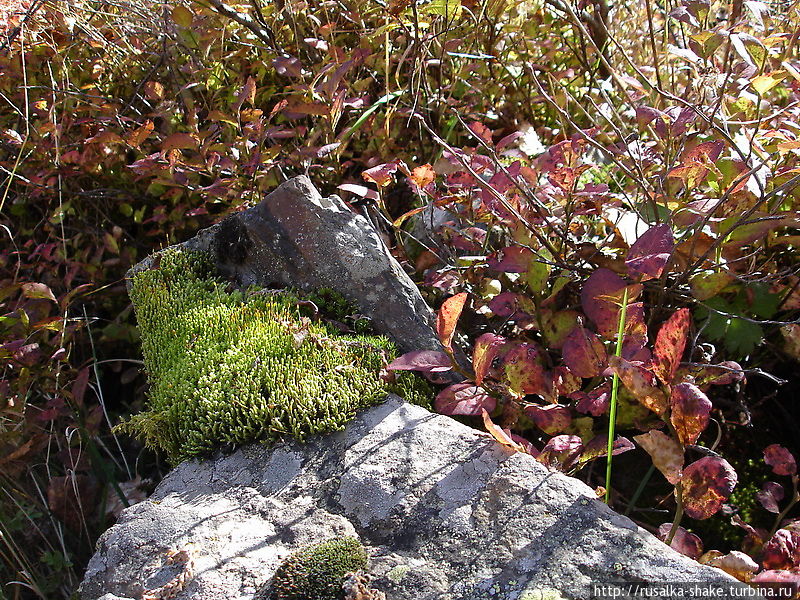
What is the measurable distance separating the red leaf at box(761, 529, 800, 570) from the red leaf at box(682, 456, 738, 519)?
0.20 meters

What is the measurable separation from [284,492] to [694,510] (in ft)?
3.41

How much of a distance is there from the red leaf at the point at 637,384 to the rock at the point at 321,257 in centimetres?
82

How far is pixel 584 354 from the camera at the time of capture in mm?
1844

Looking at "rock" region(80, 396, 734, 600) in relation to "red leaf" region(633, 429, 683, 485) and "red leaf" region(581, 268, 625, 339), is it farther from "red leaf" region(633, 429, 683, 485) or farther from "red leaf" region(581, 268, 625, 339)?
"red leaf" region(581, 268, 625, 339)

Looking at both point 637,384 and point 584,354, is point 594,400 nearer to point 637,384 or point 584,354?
point 584,354

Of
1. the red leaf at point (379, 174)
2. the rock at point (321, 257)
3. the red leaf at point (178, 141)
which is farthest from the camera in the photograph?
the red leaf at point (178, 141)

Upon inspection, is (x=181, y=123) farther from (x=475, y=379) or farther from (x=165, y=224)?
(x=475, y=379)

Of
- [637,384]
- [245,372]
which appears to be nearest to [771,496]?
[637,384]

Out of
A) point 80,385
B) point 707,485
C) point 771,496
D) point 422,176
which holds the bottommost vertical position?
point 771,496

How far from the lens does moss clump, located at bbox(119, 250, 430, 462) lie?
1.91 m

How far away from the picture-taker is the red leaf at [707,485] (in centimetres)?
151

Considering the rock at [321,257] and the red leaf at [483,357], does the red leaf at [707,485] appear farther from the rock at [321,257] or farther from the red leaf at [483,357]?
the rock at [321,257]

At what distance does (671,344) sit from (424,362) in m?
0.68

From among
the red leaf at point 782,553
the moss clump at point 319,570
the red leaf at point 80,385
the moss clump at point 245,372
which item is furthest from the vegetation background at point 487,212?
the moss clump at point 319,570
